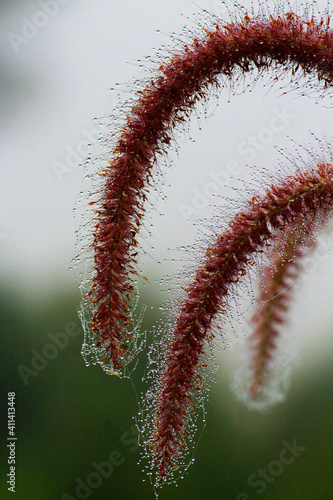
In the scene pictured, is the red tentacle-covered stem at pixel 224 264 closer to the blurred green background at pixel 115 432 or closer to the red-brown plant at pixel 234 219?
the red-brown plant at pixel 234 219

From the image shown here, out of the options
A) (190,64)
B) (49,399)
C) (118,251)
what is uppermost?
(190,64)

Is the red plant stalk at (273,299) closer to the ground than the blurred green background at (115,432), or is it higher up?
higher up

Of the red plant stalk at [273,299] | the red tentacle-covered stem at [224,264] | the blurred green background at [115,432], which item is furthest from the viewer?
the blurred green background at [115,432]

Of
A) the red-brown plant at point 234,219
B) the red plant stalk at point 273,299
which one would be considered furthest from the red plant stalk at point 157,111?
the red plant stalk at point 273,299

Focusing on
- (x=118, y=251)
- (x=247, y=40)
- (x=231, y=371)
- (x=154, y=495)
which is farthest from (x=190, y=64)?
(x=154, y=495)

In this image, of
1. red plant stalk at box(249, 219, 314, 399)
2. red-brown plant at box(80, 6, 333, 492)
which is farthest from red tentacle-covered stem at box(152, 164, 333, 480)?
red plant stalk at box(249, 219, 314, 399)

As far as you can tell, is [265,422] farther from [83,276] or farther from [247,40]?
[247,40]

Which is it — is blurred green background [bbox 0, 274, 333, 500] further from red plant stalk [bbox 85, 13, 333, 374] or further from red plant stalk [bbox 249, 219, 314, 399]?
red plant stalk [bbox 85, 13, 333, 374]
